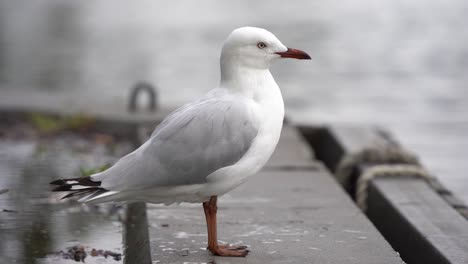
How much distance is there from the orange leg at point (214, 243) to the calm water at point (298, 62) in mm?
3491

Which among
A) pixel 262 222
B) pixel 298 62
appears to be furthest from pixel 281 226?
pixel 298 62

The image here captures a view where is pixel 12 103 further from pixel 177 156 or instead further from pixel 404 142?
pixel 177 156

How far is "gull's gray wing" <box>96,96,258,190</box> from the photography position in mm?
4750

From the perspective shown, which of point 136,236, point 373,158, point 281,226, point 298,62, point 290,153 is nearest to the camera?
point 281,226

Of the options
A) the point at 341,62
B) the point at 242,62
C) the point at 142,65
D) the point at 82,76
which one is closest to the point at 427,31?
the point at 341,62

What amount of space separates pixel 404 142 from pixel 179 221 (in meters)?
4.94

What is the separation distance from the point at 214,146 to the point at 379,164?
2.62 meters

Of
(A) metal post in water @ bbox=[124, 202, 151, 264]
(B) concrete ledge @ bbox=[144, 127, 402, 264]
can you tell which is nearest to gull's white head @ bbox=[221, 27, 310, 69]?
(B) concrete ledge @ bbox=[144, 127, 402, 264]

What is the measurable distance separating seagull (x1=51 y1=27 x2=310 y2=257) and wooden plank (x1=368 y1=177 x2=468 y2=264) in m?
1.03

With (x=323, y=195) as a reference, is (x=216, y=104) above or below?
above

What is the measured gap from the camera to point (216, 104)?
16.0 ft

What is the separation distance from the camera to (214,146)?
15.7ft

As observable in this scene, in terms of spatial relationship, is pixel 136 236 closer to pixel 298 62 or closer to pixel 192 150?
pixel 192 150

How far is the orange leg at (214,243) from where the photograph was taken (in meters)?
4.89
